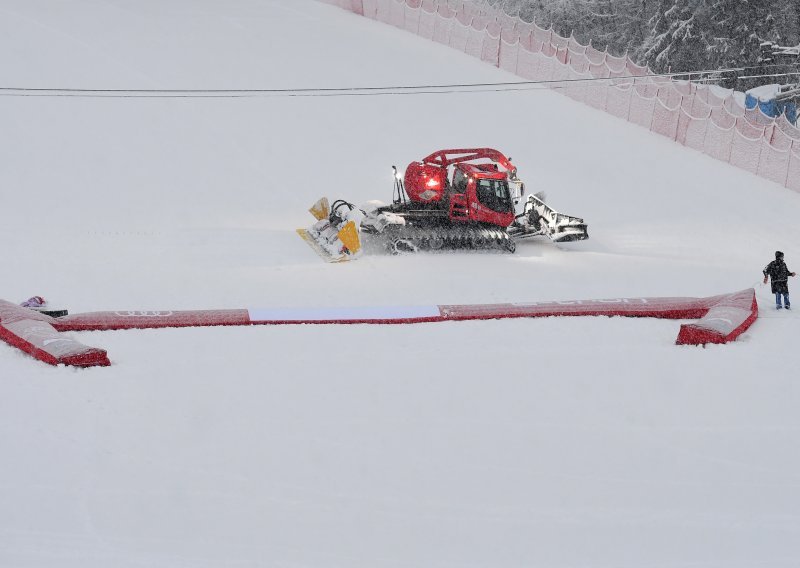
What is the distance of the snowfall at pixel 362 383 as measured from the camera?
7.82 metres

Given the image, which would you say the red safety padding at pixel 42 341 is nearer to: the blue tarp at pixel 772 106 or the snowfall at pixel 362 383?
the snowfall at pixel 362 383

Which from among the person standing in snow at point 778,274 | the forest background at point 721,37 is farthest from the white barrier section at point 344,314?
the forest background at point 721,37

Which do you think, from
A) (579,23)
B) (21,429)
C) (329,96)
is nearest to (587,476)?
(21,429)

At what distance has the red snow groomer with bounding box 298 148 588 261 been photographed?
1811 cm

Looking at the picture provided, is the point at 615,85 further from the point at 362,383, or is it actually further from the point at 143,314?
the point at 362,383

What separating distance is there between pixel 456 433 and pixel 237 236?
33.3ft

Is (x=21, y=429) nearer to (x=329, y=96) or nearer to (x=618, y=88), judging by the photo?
(x=329, y=96)

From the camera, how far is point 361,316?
13.6 metres

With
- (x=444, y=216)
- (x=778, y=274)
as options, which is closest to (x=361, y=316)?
(x=444, y=216)

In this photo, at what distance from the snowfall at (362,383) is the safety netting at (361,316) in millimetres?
242

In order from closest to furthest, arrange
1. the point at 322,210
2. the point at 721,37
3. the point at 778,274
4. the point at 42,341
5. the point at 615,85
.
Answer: the point at 42,341 < the point at 778,274 < the point at 322,210 < the point at 615,85 < the point at 721,37

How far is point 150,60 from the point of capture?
99.5 feet

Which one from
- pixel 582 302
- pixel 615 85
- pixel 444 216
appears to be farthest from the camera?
pixel 615 85

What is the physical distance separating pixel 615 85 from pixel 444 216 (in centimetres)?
1393
